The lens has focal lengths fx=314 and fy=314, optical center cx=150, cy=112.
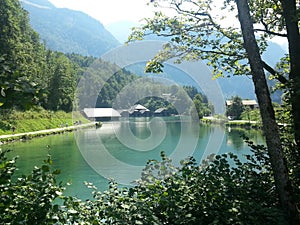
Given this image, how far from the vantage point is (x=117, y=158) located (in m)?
15.9

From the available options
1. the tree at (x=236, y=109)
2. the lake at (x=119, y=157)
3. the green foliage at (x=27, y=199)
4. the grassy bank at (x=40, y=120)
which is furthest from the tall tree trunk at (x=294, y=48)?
the tree at (x=236, y=109)

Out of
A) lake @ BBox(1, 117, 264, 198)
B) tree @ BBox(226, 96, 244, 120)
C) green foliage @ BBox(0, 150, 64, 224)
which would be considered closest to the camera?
green foliage @ BBox(0, 150, 64, 224)

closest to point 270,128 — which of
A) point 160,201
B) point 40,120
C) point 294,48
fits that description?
point 160,201

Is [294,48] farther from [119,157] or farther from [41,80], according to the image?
[119,157]

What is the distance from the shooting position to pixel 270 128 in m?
2.91

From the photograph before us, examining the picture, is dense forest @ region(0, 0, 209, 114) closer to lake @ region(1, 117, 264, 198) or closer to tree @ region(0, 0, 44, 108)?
tree @ region(0, 0, 44, 108)

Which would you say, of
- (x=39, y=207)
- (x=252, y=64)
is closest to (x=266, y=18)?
(x=252, y=64)

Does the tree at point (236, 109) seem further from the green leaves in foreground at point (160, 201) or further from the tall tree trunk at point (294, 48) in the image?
the green leaves in foreground at point (160, 201)

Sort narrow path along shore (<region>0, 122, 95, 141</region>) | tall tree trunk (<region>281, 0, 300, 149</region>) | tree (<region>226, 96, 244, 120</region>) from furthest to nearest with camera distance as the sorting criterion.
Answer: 1. tree (<region>226, 96, 244, 120</region>)
2. narrow path along shore (<region>0, 122, 95, 141</region>)
3. tall tree trunk (<region>281, 0, 300, 149</region>)

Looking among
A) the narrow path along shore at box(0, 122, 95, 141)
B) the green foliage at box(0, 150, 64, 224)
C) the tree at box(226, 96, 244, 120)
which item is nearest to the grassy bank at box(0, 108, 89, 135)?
the narrow path along shore at box(0, 122, 95, 141)

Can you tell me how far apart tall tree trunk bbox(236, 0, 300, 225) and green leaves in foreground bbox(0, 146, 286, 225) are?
7.4 inches

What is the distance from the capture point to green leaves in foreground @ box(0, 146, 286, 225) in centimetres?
230

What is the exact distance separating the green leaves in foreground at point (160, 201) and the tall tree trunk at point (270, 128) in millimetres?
189

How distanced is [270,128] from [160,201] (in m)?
1.22
